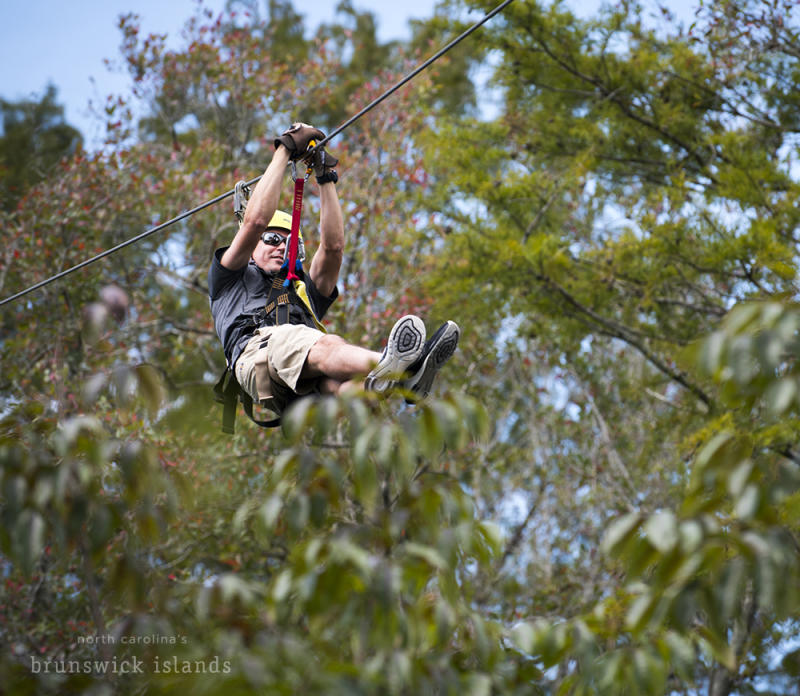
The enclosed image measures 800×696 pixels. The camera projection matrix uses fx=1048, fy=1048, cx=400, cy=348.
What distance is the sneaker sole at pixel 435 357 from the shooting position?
3.69 m

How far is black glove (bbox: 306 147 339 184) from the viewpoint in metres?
4.47

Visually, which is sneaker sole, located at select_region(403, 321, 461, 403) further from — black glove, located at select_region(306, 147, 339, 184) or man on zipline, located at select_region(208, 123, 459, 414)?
black glove, located at select_region(306, 147, 339, 184)

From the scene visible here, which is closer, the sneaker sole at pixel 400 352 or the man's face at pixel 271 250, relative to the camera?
the sneaker sole at pixel 400 352

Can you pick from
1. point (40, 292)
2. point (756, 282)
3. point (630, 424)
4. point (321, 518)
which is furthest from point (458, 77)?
point (321, 518)

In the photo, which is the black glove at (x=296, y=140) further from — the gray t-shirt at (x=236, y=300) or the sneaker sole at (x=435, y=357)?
the sneaker sole at (x=435, y=357)

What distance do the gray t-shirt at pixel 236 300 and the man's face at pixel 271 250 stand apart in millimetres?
55

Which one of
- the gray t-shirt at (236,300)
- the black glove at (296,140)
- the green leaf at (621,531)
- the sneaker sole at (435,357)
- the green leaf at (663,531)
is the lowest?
the green leaf at (663,531)

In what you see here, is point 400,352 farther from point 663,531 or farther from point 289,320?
point 663,531

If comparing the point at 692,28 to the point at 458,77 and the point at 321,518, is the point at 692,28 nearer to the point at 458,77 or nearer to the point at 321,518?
the point at 321,518

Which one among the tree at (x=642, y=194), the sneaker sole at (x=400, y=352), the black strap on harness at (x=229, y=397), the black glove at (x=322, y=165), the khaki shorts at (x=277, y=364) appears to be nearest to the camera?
the sneaker sole at (x=400, y=352)

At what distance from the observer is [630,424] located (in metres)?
11.2

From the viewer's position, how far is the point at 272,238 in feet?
15.6

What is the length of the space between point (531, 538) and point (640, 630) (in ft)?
31.7

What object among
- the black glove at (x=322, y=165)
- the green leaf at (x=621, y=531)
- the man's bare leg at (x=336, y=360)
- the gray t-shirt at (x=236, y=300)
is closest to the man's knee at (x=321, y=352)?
the man's bare leg at (x=336, y=360)
